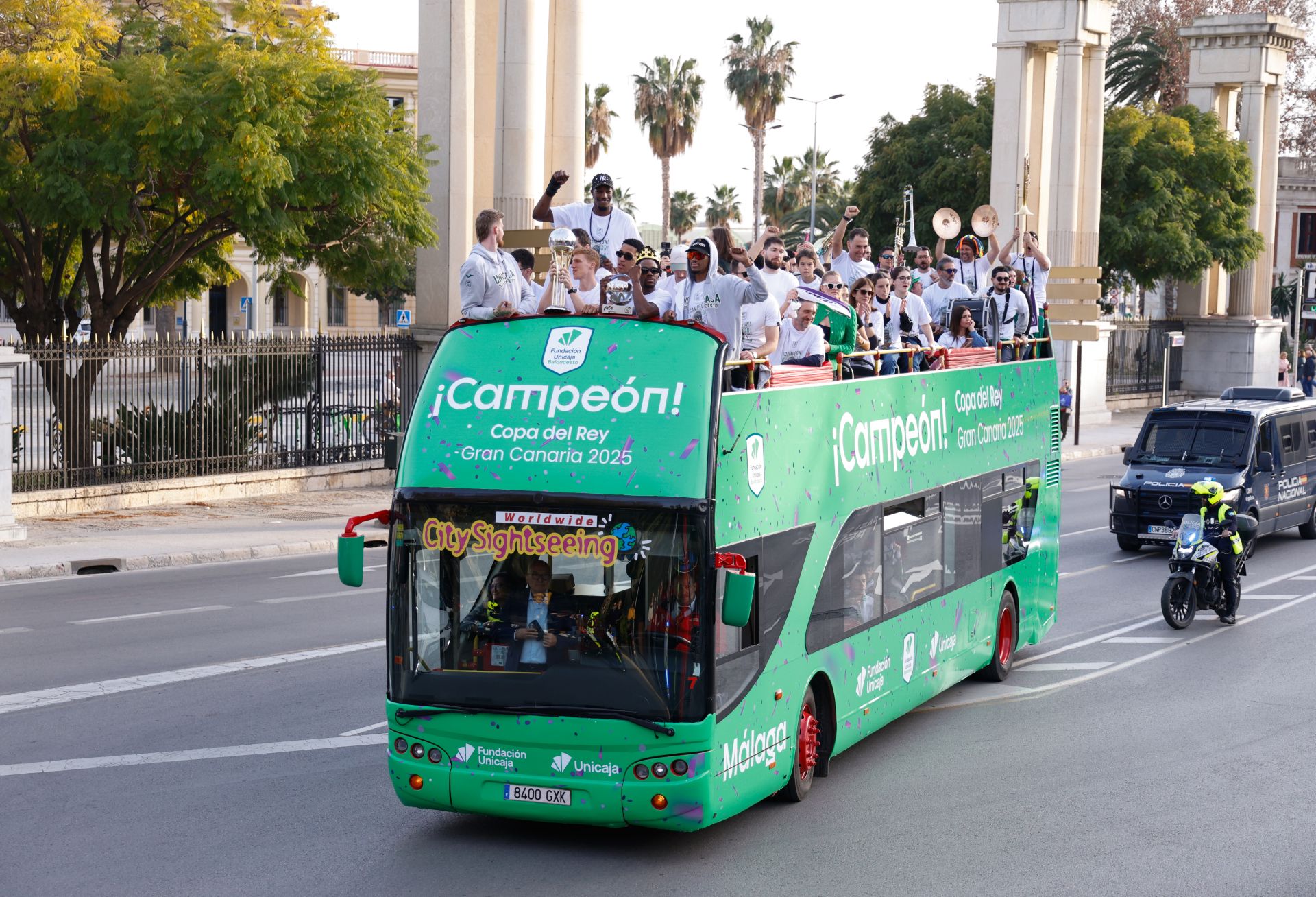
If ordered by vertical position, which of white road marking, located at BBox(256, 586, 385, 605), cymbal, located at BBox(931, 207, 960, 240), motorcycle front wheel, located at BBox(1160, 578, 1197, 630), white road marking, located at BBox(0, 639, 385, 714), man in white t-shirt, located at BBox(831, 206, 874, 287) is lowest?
white road marking, located at BBox(256, 586, 385, 605)

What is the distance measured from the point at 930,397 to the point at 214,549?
12.1 meters

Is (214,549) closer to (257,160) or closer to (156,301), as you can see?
(257,160)

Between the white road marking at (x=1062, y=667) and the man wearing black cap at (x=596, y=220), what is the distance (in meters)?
5.34

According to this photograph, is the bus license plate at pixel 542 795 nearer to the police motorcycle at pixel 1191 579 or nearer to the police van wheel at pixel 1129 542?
the police motorcycle at pixel 1191 579

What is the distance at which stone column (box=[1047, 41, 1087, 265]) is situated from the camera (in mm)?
43750

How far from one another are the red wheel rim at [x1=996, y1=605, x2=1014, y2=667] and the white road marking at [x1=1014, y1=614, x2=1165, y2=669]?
489mm

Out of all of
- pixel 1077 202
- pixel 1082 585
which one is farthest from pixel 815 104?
pixel 1082 585

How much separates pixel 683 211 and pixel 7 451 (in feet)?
248

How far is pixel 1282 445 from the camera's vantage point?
2225 centimetres

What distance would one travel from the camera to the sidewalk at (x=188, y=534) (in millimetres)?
19578

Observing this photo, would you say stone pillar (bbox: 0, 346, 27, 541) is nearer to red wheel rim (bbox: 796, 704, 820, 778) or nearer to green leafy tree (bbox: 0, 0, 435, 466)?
green leafy tree (bbox: 0, 0, 435, 466)

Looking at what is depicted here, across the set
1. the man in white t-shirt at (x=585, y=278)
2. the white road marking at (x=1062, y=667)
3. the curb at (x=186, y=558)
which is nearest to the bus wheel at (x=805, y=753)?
the man in white t-shirt at (x=585, y=278)

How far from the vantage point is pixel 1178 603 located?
16047 mm

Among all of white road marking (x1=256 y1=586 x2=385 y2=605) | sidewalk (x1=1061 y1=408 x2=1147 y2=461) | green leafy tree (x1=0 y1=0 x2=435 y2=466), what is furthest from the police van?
sidewalk (x1=1061 y1=408 x2=1147 y2=461)
